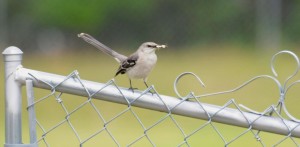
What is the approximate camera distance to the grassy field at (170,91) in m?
10.5

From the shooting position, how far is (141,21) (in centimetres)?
2311

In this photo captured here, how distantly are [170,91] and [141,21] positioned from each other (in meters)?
9.35

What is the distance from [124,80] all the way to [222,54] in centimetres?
480

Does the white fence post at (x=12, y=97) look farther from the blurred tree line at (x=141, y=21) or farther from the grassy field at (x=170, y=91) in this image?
the blurred tree line at (x=141, y=21)

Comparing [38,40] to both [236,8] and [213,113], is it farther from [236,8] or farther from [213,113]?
[213,113]

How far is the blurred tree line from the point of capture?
21797mm

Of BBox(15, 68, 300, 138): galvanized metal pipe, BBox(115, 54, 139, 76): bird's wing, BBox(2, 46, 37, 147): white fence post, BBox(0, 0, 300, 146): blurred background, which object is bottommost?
BBox(15, 68, 300, 138): galvanized metal pipe

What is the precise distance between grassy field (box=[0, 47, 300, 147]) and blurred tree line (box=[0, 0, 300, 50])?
1.45 meters

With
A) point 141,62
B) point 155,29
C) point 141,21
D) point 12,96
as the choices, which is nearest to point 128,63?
point 141,62

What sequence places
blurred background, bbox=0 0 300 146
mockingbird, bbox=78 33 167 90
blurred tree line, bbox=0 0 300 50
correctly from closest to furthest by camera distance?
mockingbird, bbox=78 33 167 90 → blurred background, bbox=0 0 300 146 → blurred tree line, bbox=0 0 300 50

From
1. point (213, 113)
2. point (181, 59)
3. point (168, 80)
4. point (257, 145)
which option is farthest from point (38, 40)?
point (213, 113)

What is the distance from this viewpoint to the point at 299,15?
21875 millimetres

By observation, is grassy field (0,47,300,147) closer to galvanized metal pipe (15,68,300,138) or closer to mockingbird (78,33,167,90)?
mockingbird (78,33,167,90)

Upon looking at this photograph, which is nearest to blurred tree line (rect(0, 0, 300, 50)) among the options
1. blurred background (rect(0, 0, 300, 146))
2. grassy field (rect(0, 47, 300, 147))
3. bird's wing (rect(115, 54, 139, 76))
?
blurred background (rect(0, 0, 300, 146))
